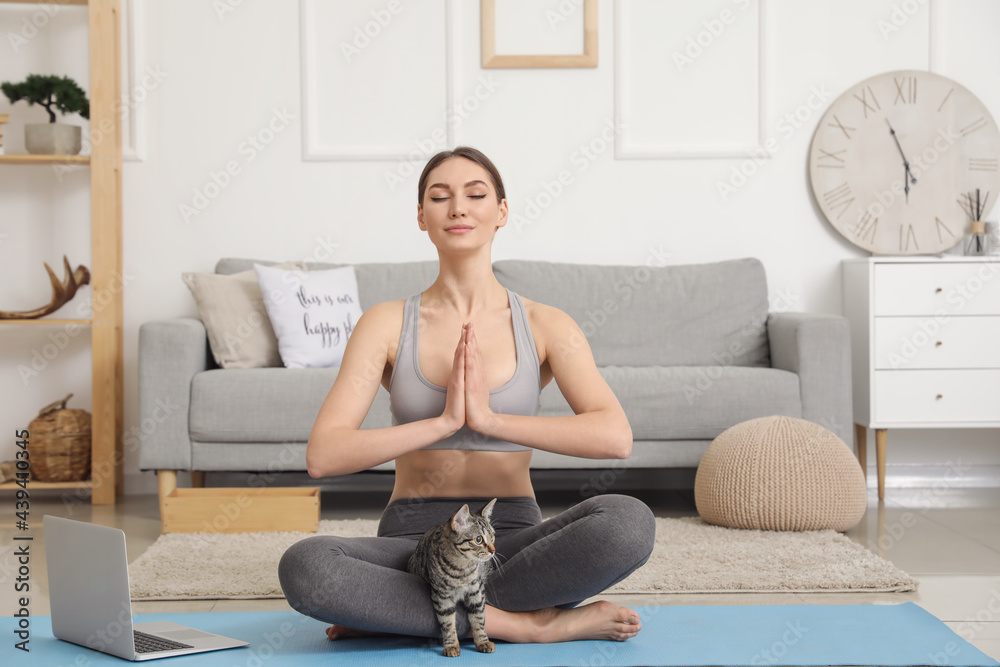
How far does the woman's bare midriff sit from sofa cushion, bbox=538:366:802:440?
131 cm

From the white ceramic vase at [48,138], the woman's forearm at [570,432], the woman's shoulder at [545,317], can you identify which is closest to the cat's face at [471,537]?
the woman's forearm at [570,432]

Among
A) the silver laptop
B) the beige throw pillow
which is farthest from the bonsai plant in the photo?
the silver laptop

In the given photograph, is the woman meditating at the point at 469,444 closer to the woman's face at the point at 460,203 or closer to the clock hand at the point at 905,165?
the woman's face at the point at 460,203

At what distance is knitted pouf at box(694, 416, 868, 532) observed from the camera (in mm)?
2713

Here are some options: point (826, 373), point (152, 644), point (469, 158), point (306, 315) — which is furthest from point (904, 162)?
point (152, 644)

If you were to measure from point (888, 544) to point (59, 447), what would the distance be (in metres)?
2.95

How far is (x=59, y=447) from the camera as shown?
3416mm

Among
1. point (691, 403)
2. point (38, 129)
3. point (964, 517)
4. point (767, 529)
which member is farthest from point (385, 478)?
point (964, 517)

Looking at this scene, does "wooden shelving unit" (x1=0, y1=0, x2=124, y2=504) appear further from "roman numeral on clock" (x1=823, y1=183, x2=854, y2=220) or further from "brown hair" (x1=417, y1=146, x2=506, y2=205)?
"roman numeral on clock" (x1=823, y1=183, x2=854, y2=220)

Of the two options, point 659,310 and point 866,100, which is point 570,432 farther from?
point 866,100

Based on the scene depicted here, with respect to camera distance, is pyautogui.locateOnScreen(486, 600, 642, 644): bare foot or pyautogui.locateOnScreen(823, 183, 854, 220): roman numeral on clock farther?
pyautogui.locateOnScreen(823, 183, 854, 220): roman numeral on clock

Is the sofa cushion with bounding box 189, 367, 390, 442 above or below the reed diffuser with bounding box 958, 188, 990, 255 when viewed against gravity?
below

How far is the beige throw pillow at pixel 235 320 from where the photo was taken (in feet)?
10.6

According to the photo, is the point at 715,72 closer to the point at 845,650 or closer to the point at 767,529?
the point at 767,529
